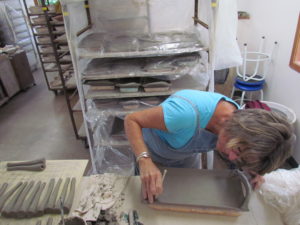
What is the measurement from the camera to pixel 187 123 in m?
0.81

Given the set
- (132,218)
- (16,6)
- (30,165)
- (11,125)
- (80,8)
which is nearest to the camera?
(132,218)

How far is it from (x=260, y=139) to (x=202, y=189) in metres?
0.32

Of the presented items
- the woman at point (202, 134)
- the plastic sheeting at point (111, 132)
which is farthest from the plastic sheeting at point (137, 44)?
the woman at point (202, 134)

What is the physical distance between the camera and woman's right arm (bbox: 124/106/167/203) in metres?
0.77

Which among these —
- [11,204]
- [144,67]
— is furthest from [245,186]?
[144,67]

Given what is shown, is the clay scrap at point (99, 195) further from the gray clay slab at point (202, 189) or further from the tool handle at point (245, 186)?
the tool handle at point (245, 186)

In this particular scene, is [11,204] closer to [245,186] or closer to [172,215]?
[172,215]

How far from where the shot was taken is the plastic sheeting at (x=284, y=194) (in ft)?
2.62

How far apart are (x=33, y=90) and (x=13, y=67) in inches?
18.2

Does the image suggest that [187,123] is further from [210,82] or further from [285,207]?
[210,82]

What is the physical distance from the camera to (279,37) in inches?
78.3

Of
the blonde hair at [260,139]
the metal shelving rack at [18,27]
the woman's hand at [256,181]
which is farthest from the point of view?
the metal shelving rack at [18,27]

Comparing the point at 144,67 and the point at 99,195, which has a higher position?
the point at 144,67

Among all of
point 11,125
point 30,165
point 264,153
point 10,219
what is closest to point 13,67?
point 11,125
